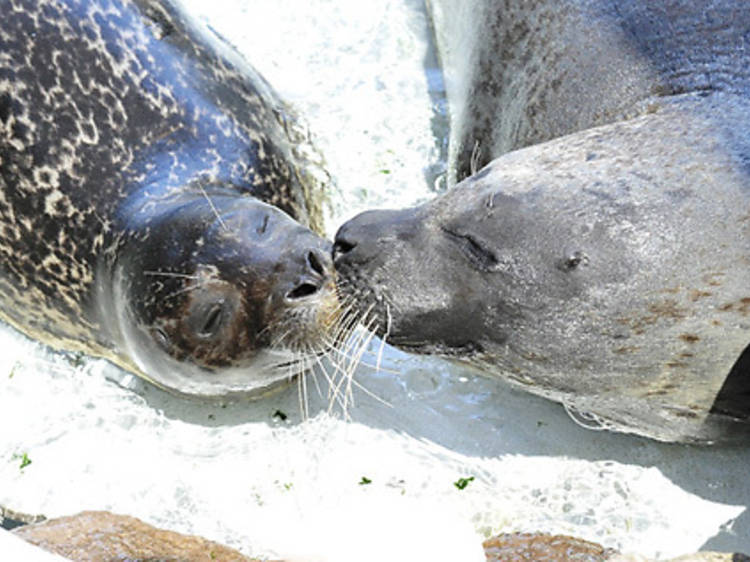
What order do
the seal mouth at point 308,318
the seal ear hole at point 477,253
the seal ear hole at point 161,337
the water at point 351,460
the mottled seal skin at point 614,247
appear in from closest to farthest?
the mottled seal skin at point 614,247 < the seal ear hole at point 477,253 < the seal mouth at point 308,318 < the seal ear hole at point 161,337 < the water at point 351,460

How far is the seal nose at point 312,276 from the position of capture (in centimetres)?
426

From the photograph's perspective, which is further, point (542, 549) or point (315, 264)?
point (315, 264)

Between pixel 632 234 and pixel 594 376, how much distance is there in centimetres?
49

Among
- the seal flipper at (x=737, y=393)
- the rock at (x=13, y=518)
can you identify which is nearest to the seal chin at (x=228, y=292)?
the rock at (x=13, y=518)

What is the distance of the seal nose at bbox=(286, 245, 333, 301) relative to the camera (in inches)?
168

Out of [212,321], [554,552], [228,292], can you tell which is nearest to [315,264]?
[228,292]

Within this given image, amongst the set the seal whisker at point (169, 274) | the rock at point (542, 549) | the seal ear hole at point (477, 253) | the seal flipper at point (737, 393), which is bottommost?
the rock at point (542, 549)

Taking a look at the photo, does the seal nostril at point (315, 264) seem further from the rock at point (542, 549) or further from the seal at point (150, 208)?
the rock at point (542, 549)

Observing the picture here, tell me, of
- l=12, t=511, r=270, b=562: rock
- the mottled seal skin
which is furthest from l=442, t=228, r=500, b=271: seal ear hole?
l=12, t=511, r=270, b=562: rock

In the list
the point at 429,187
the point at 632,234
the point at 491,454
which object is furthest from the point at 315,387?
the point at 632,234

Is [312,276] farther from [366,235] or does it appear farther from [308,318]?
[366,235]

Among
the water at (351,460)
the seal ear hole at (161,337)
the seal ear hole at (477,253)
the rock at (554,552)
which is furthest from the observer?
the water at (351,460)

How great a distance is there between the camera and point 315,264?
428cm

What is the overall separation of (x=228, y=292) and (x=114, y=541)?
98 cm
